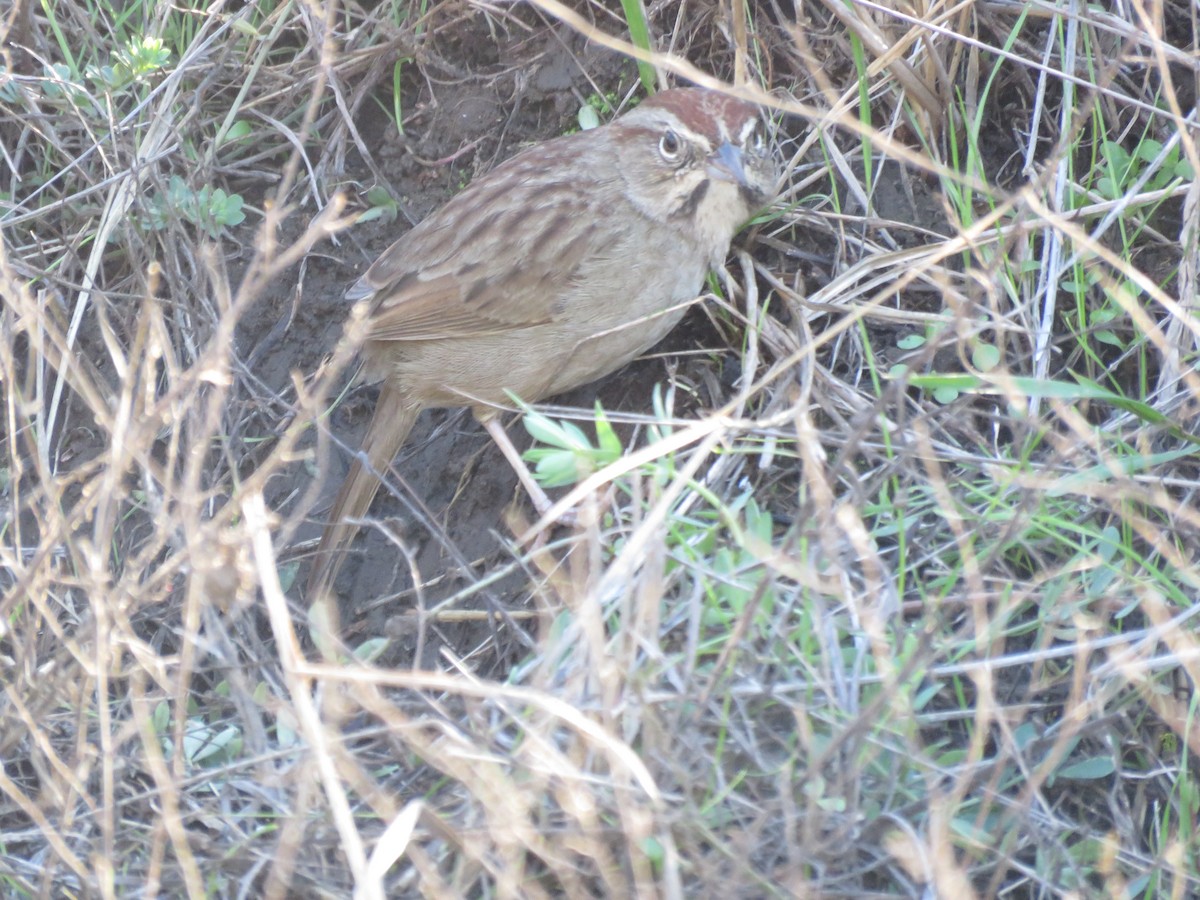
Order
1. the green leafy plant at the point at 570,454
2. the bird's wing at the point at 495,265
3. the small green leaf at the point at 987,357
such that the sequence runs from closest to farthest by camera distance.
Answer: the green leafy plant at the point at 570,454, the small green leaf at the point at 987,357, the bird's wing at the point at 495,265

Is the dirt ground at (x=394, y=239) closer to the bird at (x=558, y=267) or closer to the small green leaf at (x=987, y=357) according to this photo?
the bird at (x=558, y=267)

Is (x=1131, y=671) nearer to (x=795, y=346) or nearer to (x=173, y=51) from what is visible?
(x=795, y=346)

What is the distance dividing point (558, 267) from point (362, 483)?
851 mm

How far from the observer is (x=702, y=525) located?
2973 millimetres

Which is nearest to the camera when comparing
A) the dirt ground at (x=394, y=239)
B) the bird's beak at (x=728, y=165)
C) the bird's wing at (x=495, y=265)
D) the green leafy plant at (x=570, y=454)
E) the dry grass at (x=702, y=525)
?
the dry grass at (x=702, y=525)

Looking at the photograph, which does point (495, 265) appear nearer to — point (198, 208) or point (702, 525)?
point (198, 208)

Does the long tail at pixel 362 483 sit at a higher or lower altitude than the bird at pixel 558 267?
lower

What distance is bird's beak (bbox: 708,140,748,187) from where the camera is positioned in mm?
3844

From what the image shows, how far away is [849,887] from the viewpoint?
2465mm

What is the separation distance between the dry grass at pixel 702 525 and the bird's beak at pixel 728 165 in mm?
244

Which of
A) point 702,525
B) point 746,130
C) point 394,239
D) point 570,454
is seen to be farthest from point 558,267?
point 570,454

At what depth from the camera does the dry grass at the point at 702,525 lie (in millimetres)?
2365

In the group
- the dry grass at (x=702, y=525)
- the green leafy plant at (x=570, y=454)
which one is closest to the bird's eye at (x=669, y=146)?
the dry grass at (x=702, y=525)

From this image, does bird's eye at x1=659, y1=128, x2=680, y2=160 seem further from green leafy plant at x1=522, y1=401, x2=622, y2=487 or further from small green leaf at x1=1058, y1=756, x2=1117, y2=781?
small green leaf at x1=1058, y1=756, x2=1117, y2=781
